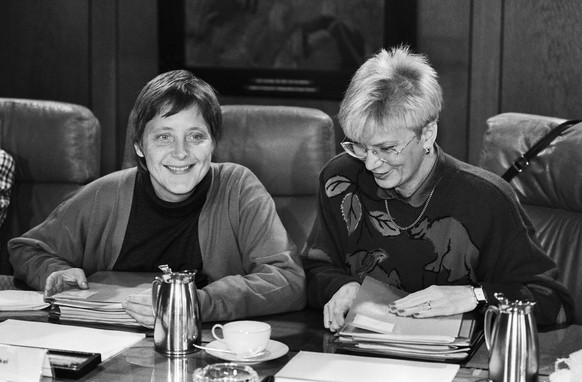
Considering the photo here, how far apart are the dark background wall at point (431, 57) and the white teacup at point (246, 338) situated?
2253 mm

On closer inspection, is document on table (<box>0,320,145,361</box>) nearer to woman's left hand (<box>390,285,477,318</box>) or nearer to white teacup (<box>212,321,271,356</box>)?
white teacup (<box>212,321,271,356</box>)

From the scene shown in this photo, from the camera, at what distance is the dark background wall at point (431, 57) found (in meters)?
3.66

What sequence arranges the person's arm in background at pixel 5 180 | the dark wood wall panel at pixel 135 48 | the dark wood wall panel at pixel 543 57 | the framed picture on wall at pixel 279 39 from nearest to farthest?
the person's arm in background at pixel 5 180
the dark wood wall panel at pixel 543 57
the framed picture on wall at pixel 279 39
the dark wood wall panel at pixel 135 48

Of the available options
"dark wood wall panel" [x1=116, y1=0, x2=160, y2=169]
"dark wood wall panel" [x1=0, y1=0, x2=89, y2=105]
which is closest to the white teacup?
"dark wood wall panel" [x1=116, y1=0, x2=160, y2=169]

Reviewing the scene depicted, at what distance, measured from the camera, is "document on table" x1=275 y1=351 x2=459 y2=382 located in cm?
166

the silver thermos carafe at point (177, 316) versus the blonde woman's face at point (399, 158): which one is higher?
the blonde woman's face at point (399, 158)

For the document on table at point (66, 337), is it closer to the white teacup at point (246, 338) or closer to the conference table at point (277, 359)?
the conference table at point (277, 359)

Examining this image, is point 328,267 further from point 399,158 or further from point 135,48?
point 135,48

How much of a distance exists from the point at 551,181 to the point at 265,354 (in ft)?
3.69

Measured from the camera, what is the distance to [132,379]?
65.7 inches

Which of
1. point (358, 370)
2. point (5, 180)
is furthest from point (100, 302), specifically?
point (5, 180)

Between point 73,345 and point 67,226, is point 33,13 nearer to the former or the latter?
point 67,226

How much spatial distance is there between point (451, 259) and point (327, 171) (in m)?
0.39

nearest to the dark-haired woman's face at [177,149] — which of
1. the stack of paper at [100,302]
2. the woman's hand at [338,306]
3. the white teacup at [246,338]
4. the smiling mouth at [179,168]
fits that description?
the smiling mouth at [179,168]
